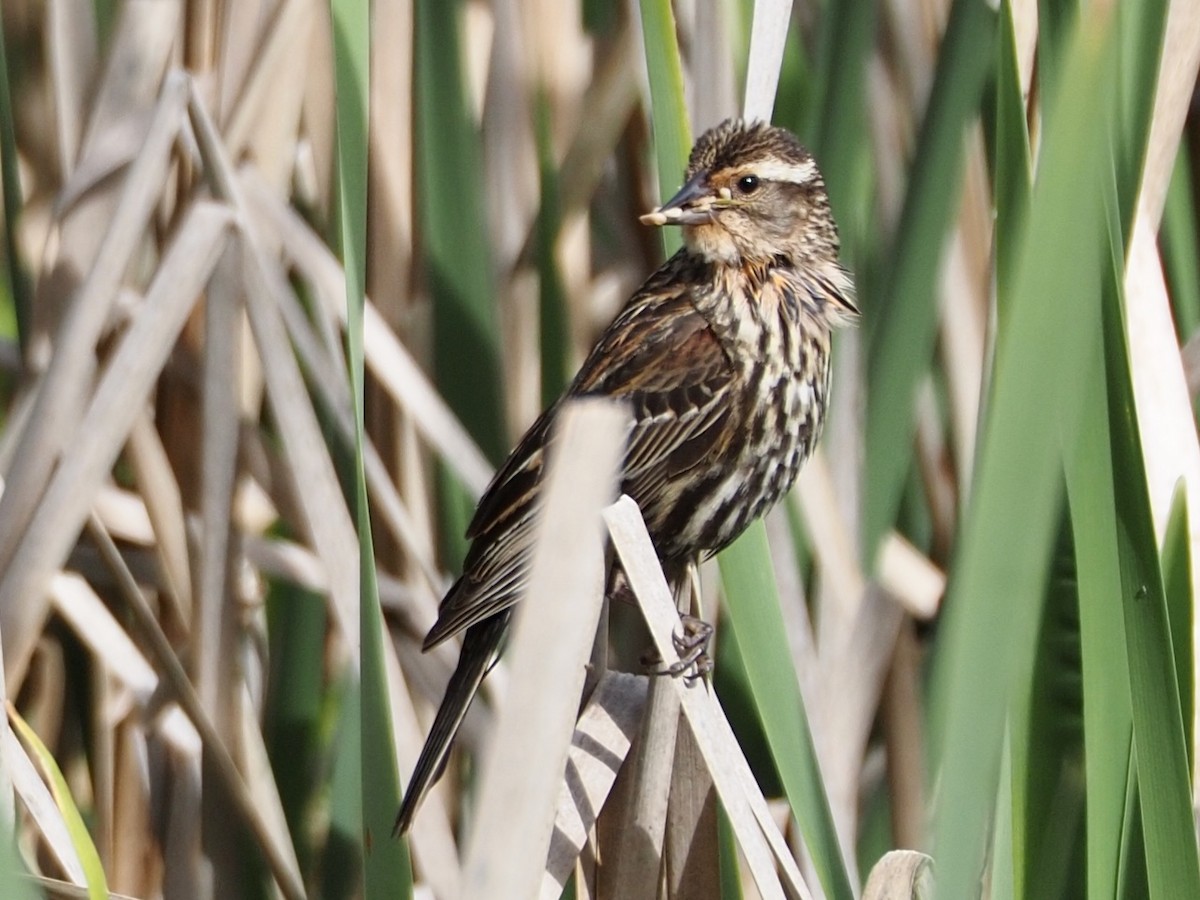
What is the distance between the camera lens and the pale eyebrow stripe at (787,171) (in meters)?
1.77

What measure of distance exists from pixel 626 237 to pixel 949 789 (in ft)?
3.98

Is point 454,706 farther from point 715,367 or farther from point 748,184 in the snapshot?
point 748,184

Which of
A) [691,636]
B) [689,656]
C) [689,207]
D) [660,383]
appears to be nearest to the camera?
[689,656]

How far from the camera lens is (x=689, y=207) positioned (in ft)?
5.67

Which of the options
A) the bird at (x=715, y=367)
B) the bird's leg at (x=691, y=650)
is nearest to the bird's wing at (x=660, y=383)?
the bird at (x=715, y=367)

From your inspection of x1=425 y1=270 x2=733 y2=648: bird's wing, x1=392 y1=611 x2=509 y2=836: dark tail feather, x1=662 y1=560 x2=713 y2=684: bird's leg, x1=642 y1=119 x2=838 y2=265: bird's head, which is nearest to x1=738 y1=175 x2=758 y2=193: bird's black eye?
x1=642 y1=119 x2=838 y2=265: bird's head

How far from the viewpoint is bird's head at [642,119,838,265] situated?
5.63ft

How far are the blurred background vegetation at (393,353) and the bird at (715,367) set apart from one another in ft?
0.18

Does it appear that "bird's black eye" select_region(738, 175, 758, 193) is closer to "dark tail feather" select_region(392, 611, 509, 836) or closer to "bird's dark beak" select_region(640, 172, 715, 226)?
"bird's dark beak" select_region(640, 172, 715, 226)

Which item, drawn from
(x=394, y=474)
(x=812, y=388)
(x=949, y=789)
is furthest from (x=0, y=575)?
(x=949, y=789)

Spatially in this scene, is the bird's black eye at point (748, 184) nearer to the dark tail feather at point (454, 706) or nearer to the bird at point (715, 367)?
the bird at point (715, 367)

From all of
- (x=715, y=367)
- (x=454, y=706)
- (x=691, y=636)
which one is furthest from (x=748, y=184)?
(x=454, y=706)

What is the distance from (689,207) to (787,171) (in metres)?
0.15

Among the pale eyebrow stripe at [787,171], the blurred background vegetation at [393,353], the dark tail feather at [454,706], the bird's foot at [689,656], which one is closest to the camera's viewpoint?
the bird's foot at [689,656]
